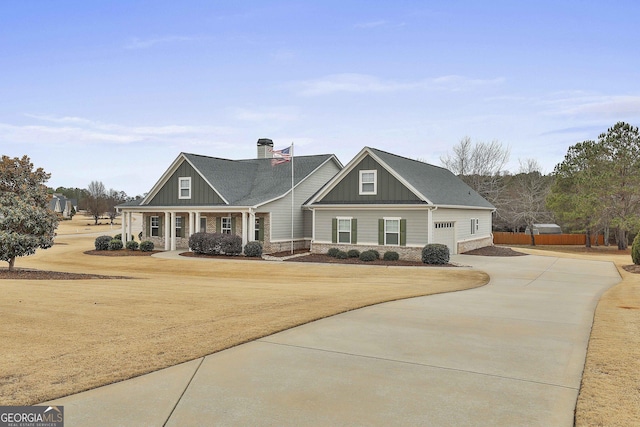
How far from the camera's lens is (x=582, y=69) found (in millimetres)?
22172

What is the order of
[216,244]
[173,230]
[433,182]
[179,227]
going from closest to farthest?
[216,244]
[433,182]
[173,230]
[179,227]

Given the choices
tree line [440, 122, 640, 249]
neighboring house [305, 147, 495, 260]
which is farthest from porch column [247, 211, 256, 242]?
tree line [440, 122, 640, 249]

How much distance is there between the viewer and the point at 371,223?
27.2 m

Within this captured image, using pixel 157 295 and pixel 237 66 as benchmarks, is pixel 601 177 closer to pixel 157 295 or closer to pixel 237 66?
pixel 237 66

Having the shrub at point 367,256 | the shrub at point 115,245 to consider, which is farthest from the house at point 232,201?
the shrub at point 367,256

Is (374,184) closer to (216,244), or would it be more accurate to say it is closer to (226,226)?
(216,244)

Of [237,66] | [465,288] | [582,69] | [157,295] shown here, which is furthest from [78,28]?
[582,69]

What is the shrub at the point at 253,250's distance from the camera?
1104 inches

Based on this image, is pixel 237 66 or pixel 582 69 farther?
pixel 237 66

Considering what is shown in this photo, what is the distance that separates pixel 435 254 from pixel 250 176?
16.6 metres

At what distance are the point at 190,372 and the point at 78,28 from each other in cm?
2054

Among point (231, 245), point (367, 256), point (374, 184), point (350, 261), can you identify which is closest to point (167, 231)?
point (231, 245)

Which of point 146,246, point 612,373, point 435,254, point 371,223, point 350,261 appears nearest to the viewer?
point 612,373

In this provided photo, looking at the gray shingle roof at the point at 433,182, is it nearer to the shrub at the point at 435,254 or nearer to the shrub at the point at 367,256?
the shrub at the point at 435,254
